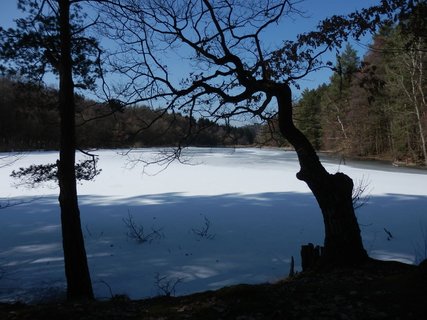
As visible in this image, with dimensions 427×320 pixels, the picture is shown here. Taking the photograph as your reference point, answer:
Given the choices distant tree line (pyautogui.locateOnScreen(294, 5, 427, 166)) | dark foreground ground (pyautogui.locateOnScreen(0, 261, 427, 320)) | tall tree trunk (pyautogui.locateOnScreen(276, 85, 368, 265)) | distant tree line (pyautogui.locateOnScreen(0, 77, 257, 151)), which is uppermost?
distant tree line (pyautogui.locateOnScreen(294, 5, 427, 166))

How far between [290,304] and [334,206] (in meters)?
2.07

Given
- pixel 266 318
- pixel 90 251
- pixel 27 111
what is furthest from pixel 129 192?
pixel 266 318

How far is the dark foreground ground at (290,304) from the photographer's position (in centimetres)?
328

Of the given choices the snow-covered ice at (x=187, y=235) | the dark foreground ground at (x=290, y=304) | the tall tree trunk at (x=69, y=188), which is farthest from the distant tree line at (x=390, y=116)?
the dark foreground ground at (x=290, y=304)

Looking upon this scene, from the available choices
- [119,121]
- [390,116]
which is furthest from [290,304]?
[390,116]

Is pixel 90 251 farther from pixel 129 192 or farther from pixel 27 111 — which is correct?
pixel 129 192

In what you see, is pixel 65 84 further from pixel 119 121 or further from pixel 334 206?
pixel 334 206

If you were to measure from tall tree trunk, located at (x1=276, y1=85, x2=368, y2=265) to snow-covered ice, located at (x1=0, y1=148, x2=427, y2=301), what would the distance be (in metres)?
1.96

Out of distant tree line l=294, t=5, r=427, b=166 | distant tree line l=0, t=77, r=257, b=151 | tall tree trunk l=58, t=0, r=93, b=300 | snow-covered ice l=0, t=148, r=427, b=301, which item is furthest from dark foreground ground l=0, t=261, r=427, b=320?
distant tree line l=294, t=5, r=427, b=166

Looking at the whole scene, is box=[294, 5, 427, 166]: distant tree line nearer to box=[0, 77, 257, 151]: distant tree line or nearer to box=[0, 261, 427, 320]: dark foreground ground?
box=[0, 77, 257, 151]: distant tree line

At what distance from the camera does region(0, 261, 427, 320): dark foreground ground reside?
10.8 ft

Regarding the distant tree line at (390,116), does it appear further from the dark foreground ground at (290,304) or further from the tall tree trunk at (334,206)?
the dark foreground ground at (290,304)

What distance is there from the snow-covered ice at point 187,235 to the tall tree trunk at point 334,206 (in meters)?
1.96

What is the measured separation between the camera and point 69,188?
19.4 ft
